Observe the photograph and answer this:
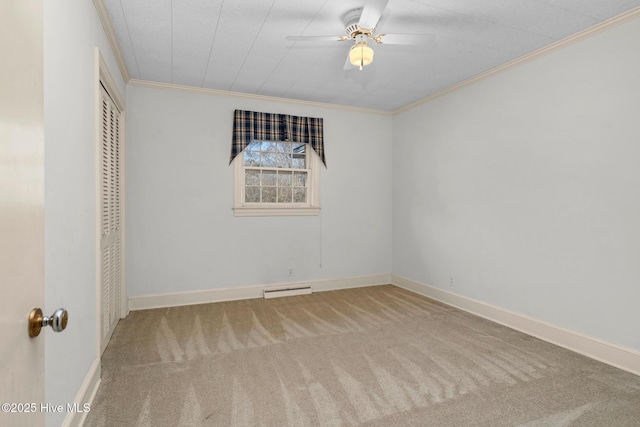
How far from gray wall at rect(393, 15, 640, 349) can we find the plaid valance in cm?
149

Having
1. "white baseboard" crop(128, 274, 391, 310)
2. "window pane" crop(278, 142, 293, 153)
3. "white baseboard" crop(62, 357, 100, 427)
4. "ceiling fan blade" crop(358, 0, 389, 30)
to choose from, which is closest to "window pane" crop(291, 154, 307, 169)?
"window pane" crop(278, 142, 293, 153)

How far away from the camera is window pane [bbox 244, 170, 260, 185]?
14.5ft

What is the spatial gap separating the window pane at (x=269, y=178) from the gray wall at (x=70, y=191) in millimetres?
2371

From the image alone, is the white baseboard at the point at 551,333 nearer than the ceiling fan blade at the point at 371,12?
No

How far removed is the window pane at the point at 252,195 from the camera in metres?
4.41

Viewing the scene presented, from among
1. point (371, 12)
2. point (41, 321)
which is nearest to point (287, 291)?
point (371, 12)

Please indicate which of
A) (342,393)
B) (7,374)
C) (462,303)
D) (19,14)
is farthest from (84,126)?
(462,303)

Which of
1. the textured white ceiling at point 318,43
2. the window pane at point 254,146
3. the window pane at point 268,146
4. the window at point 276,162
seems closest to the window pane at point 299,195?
the window at point 276,162

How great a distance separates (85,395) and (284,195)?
122 inches

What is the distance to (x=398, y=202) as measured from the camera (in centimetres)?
503

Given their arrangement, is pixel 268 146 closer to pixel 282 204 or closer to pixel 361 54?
pixel 282 204

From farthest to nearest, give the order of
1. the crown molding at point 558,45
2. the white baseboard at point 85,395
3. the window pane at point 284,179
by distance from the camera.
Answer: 1. the window pane at point 284,179
2. the crown molding at point 558,45
3. the white baseboard at point 85,395

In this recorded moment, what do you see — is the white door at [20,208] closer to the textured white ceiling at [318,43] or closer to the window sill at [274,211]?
the textured white ceiling at [318,43]

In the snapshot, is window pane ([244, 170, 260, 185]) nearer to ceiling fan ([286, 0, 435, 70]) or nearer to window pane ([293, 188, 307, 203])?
window pane ([293, 188, 307, 203])
